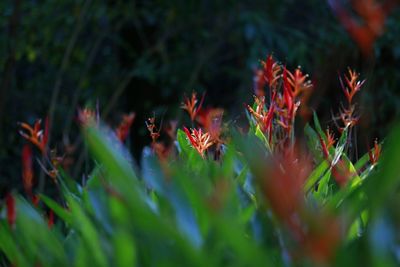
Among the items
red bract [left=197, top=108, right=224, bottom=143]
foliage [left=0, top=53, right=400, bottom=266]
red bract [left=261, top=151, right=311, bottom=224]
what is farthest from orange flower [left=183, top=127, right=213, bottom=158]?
red bract [left=261, top=151, right=311, bottom=224]

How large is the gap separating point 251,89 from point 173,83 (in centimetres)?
89

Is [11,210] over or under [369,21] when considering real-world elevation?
over

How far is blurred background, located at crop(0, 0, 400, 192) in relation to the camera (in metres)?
6.35

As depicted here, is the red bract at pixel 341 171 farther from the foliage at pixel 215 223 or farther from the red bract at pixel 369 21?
the red bract at pixel 369 21

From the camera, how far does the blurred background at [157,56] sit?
250 inches

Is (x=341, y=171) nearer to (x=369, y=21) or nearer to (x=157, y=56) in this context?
(x=369, y=21)

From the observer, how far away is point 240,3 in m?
6.77

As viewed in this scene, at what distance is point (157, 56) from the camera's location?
732 centimetres

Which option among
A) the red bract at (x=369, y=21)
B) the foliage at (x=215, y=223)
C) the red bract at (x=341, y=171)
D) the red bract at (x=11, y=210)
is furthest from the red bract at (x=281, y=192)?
the red bract at (x=341, y=171)

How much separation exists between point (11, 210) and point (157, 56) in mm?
5842

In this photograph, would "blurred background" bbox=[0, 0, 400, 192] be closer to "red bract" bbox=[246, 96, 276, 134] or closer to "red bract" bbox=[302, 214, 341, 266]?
"red bract" bbox=[246, 96, 276, 134]

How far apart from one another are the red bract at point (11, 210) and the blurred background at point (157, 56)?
4.37m

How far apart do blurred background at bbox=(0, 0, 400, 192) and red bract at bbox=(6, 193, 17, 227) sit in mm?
4366

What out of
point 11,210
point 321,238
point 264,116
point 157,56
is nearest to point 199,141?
point 264,116
